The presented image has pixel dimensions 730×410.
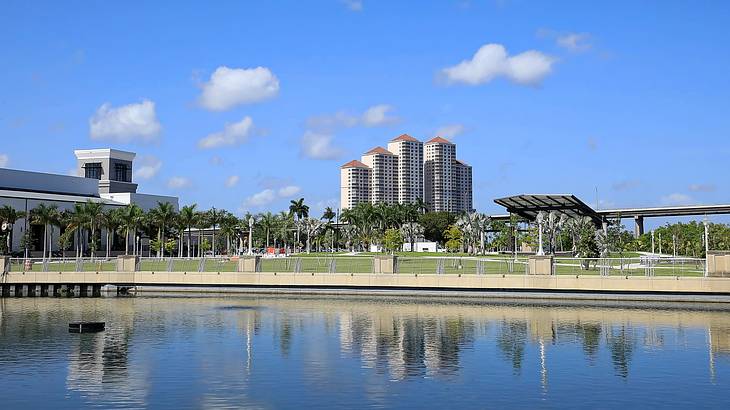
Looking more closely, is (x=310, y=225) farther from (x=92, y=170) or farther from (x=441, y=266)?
(x=441, y=266)

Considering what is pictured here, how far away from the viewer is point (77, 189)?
140 meters

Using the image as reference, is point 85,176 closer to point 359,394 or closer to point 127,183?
point 127,183

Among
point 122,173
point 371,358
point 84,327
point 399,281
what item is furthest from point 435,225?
point 371,358

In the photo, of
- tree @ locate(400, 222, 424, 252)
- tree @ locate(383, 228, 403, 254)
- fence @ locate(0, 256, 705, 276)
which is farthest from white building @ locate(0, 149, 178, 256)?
fence @ locate(0, 256, 705, 276)

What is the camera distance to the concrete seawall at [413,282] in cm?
4234

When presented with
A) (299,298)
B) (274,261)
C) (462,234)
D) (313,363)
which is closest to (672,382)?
(313,363)

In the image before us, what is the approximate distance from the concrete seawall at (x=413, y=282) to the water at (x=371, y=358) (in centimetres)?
208

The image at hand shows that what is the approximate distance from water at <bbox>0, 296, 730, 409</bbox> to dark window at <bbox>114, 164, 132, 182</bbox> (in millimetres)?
119240

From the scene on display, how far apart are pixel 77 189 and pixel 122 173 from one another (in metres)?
18.3

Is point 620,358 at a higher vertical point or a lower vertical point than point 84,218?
lower

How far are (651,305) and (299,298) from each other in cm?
2132

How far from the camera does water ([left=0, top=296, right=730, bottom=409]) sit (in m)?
19.5

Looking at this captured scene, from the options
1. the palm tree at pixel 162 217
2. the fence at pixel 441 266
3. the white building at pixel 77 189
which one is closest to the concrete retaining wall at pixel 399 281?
the fence at pixel 441 266

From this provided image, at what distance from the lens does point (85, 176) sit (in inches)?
6088
